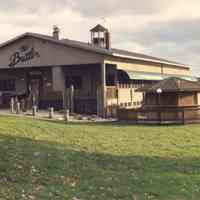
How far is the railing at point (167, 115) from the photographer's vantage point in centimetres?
2434

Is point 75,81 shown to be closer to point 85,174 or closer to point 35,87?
point 35,87

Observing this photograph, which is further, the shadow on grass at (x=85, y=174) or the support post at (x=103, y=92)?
the support post at (x=103, y=92)

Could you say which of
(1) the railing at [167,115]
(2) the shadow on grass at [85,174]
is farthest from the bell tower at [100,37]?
(2) the shadow on grass at [85,174]

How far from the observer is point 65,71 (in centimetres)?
3269

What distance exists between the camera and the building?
1177 inches

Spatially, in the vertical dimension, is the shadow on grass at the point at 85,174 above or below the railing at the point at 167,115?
below

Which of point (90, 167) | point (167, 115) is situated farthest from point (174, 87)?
point (90, 167)

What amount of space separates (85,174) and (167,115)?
16341 mm

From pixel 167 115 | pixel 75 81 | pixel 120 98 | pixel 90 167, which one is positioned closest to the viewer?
pixel 90 167

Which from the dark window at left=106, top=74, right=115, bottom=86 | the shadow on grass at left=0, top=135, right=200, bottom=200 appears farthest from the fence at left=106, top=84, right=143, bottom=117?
the shadow on grass at left=0, top=135, right=200, bottom=200

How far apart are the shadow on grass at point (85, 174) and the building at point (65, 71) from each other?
18.0m

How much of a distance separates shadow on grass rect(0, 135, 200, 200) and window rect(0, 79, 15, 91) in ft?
82.5

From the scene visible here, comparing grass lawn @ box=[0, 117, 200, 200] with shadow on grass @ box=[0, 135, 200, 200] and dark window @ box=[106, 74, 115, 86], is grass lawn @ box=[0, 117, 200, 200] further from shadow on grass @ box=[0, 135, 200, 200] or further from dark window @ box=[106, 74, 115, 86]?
dark window @ box=[106, 74, 115, 86]

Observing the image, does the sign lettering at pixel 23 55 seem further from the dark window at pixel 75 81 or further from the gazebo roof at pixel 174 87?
the gazebo roof at pixel 174 87
